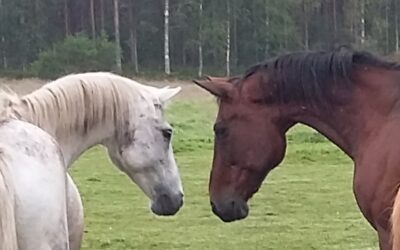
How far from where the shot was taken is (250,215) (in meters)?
8.95

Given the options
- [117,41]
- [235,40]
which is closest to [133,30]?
[117,41]

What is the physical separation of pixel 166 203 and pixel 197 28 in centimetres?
3291

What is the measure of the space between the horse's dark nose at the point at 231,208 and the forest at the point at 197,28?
30.0 meters

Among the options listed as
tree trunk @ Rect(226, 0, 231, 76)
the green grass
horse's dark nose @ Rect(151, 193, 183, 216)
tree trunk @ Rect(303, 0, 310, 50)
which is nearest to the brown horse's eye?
horse's dark nose @ Rect(151, 193, 183, 216)

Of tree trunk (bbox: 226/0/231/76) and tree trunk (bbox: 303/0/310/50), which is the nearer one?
tree trunk (bbox: 226/0/231/76)

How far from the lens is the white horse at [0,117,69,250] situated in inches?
128

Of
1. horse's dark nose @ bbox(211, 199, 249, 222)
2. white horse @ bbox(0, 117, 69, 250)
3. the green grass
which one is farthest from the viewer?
the green grass

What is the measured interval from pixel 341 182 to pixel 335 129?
21.7ft

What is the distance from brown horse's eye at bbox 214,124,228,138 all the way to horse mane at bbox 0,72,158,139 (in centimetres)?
77

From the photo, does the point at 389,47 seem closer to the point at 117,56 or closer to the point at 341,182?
the point at 117,56

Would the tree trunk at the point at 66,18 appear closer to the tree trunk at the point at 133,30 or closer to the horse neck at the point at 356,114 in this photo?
the tree trunk at the point at 133,30

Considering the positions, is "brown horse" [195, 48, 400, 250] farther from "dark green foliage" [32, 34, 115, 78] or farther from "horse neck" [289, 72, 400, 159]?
"dark green foliage" [32, 34, 115, 78]

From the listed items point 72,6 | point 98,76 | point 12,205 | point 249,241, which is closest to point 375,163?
point 98,76

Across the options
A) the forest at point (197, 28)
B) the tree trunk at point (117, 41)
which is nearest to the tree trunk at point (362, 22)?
the forest at point (197, 28)
